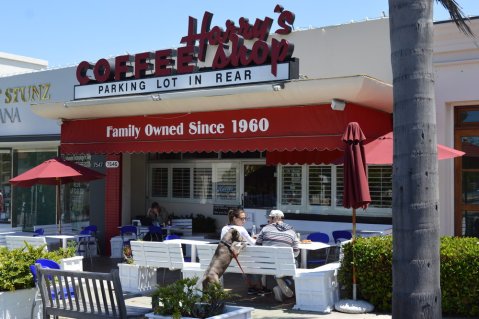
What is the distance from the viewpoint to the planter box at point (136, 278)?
9.84 m

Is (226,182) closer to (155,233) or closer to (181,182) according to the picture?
(181,182)

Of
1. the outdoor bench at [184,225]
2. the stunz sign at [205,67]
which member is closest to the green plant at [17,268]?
the stunz sign at [205,67]

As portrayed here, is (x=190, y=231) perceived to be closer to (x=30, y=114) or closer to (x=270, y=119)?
(x=270, y=119)

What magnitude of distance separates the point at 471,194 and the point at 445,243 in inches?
136

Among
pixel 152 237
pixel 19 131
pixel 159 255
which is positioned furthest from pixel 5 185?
Answer: pixel 159 255

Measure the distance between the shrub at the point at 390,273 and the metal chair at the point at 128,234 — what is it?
21.0 feet

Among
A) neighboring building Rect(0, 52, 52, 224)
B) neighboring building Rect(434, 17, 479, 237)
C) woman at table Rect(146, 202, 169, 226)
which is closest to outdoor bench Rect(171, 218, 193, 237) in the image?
woman at table Rect(146, 202, 169, 226)

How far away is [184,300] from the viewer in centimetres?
617

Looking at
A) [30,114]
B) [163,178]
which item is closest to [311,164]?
[163,178]

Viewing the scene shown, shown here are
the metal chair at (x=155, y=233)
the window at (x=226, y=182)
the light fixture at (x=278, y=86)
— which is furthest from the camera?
the window at (x=226, y=182)

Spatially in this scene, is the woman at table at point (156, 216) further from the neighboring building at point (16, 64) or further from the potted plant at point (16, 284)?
the neighboring building at point (16, 64)

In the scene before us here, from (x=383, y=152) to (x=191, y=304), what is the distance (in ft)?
15.4

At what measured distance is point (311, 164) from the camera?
13.7 m

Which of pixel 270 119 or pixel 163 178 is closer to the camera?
pixel 270 119
